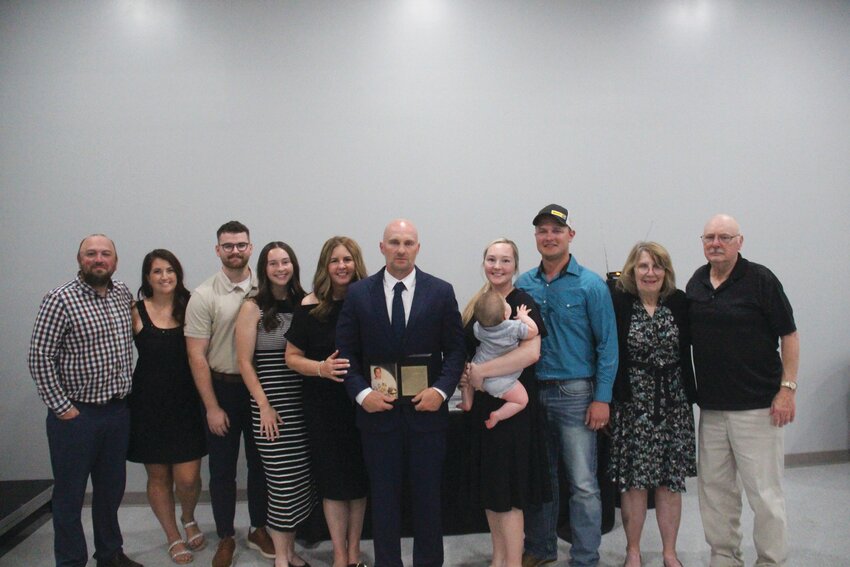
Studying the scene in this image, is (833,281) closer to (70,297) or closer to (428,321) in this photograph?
(428,321)

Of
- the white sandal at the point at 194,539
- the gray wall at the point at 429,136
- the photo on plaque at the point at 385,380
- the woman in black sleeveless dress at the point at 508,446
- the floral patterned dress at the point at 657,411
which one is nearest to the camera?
the photo on plaque at the point at 385,380

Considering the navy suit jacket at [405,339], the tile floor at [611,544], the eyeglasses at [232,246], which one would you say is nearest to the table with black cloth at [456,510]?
the tile floor at [611,544]

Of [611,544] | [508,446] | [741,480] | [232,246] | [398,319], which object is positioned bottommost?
[611,544]

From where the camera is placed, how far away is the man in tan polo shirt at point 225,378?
2.69 meters

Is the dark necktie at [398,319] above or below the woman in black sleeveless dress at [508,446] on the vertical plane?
above

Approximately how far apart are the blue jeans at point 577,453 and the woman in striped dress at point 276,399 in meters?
1.13

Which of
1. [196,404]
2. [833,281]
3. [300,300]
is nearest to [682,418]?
[300,300]

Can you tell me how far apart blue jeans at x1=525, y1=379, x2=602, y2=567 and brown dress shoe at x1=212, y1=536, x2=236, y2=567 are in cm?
156

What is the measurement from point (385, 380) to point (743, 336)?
1.57m

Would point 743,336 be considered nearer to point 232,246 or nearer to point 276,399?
point 276,399

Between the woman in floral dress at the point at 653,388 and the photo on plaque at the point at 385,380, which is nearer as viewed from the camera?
the photo on plaque at the point at 385,380

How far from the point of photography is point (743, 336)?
2375 millimetres

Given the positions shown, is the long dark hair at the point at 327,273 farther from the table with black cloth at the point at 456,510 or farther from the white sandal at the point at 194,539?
the white sandal at the point at 194,539

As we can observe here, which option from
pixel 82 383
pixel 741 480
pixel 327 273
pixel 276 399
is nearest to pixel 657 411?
pixel 741 480
